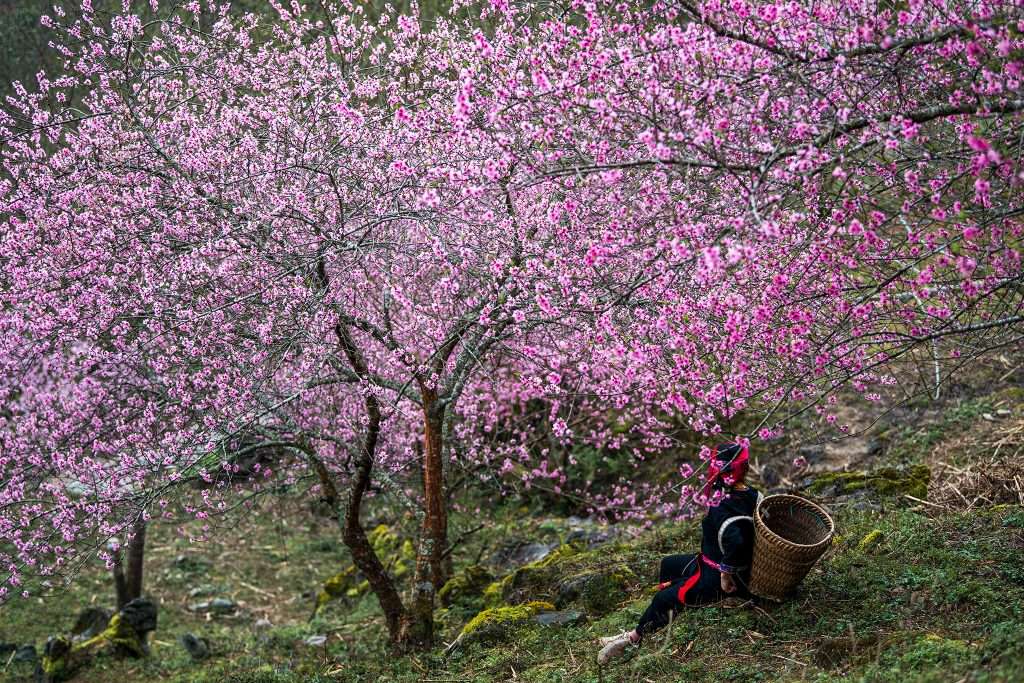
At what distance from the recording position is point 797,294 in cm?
463

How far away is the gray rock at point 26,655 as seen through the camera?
8.17 meters

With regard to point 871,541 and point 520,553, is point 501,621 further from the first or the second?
point 520,553

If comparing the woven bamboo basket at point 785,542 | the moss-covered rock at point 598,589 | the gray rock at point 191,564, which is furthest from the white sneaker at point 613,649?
the gray rock at point 191,564

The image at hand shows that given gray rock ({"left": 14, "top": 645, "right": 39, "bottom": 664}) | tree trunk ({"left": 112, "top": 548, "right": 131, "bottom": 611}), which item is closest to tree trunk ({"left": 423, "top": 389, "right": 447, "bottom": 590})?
gray rock ({"left": 14, "top": 645, "right": 39, "bottom": 664})

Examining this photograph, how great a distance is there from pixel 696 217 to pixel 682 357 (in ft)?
4.04

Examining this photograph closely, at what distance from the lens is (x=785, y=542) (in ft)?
14.6

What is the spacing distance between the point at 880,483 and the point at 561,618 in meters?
3.09

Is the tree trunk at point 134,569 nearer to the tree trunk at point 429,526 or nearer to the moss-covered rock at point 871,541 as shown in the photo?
→ the tree trunk at point 429,526

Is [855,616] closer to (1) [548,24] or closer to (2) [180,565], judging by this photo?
(1) [548,24]

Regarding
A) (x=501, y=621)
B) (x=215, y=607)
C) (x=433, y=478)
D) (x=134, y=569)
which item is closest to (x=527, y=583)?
(x=501, y=621)

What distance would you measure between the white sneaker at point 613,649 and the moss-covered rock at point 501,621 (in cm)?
130

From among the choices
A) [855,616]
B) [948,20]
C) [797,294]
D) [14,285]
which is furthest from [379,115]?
[855,616]

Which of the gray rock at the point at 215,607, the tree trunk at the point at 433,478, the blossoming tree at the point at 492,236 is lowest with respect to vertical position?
the gray rock at the point at 215,607

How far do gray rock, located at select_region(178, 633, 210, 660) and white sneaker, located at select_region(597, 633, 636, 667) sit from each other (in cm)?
543
